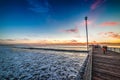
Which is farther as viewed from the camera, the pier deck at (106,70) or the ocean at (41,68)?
the ocean at (41,68)

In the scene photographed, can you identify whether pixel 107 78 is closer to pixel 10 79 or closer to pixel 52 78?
pixel 52 78

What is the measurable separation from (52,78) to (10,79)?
513cm

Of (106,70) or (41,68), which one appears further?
(41,68)

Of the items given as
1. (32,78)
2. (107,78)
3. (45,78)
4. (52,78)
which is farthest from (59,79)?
(107,78)

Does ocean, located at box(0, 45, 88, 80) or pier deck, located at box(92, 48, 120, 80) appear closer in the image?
pier deck, located at box(92, 48, 120, 80)

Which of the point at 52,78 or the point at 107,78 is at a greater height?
the point at 107,78

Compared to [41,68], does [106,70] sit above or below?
above

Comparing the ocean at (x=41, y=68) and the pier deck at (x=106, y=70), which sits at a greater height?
the pier deck at (x=106, y=70)

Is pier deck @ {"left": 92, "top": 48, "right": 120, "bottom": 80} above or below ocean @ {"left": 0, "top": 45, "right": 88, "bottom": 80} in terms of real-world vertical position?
above

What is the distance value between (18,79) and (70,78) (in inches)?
252

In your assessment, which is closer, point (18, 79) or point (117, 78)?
point (117, 78)

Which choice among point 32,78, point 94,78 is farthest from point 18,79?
point 94,78

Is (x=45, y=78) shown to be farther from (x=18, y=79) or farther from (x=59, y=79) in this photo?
(x=18, y=79)

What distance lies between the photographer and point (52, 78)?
9.77 meters
